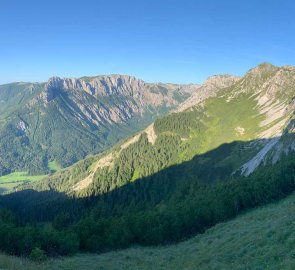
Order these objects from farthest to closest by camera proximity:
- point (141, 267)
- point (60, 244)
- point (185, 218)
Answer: point (185, 218)
point (60, 244)
point (141, 267)

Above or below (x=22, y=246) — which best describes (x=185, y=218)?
below

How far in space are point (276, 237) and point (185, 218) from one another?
46326 mm

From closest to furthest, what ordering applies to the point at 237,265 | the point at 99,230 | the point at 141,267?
the point at 237,265 < the point at 141,267 < the point at 99,230

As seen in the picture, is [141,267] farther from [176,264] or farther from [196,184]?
[196,184]

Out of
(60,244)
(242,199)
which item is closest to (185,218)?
(242,199)

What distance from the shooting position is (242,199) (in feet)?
270

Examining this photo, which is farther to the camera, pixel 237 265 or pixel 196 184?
pixel 196 184

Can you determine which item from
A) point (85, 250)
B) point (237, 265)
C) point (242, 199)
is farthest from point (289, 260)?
point (242, 199)

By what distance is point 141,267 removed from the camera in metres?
37.8

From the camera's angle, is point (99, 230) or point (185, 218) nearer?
point (99, 230)

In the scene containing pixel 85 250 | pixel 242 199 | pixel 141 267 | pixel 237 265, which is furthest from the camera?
pixel 242 199

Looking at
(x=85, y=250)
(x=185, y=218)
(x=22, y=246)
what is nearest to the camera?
(x=22, y=246)

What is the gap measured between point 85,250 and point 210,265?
3738 centimetres

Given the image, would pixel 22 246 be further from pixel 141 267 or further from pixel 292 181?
pixel 292 181
